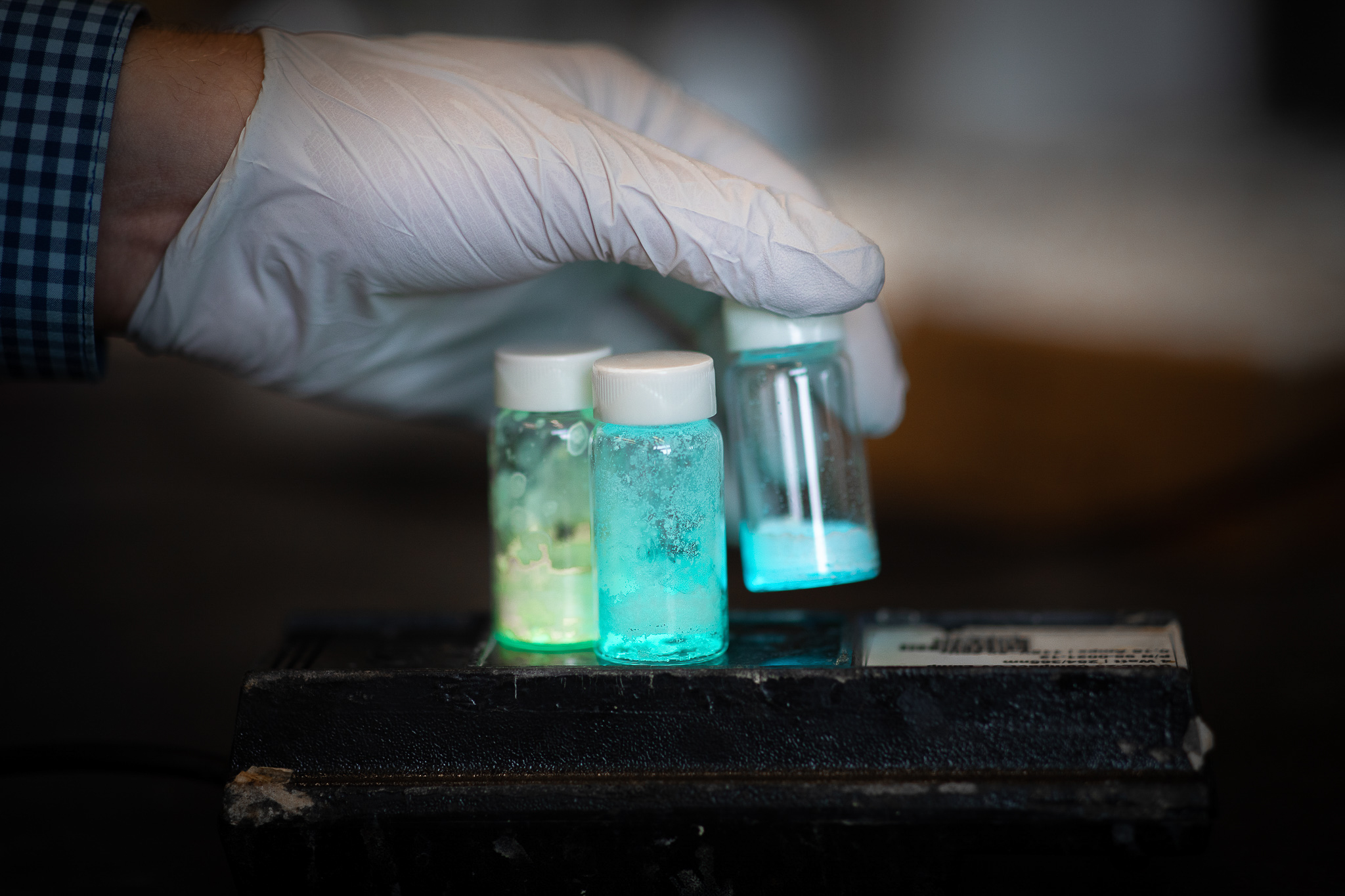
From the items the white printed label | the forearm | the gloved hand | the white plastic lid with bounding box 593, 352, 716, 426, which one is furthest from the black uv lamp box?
Result: the forearm

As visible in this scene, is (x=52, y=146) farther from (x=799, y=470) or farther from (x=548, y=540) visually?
(x=799, y=470)

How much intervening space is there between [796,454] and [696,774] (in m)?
0.27

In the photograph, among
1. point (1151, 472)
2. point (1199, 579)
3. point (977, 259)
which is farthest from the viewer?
point (977, 259)

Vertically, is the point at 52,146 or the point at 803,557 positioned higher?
the point at 52,146

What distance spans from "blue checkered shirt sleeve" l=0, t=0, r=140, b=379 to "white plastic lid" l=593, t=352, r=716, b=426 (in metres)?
0.43

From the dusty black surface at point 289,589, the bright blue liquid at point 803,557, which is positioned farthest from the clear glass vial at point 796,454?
the dusty black surface at point 289,589

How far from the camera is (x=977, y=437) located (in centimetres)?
206

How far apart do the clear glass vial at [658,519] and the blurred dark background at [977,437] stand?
0.24 m

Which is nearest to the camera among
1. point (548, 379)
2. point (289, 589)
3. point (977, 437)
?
point (548, 379)

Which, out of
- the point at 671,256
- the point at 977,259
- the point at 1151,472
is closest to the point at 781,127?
the point at 977,259

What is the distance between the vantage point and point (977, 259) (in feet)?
8.30

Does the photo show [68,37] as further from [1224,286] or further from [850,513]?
[1224,286]

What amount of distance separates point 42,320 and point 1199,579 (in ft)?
4.88

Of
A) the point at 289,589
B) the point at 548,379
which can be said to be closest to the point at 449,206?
the point at 548,379
